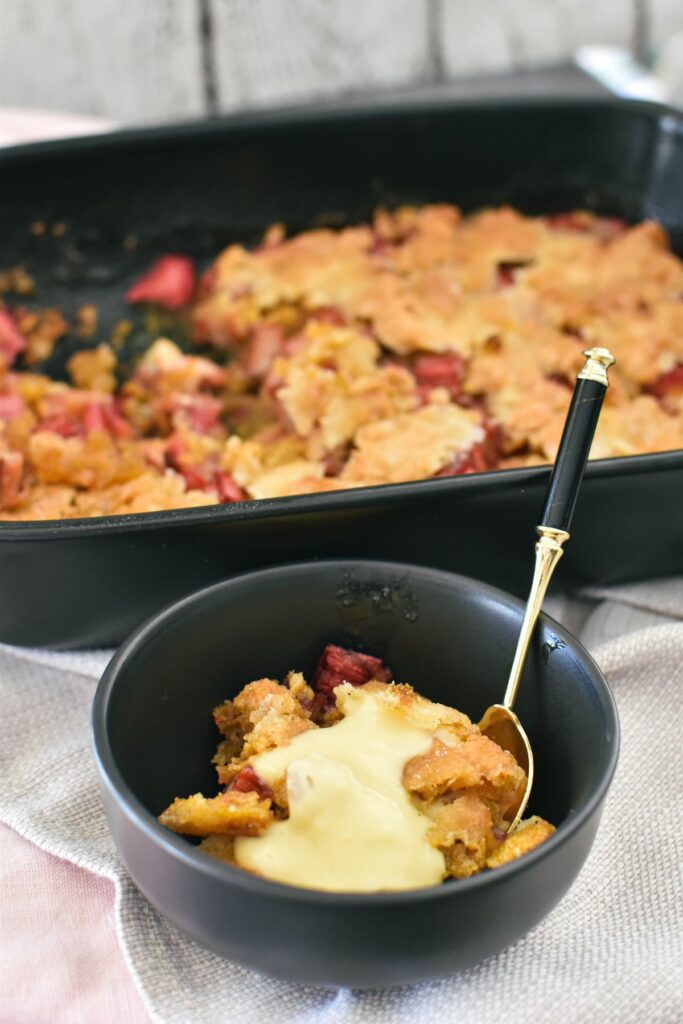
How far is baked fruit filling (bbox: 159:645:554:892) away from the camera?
0.81 m

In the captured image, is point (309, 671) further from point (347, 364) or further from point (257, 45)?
point (257, 45)

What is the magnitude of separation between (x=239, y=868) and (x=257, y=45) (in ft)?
6.41

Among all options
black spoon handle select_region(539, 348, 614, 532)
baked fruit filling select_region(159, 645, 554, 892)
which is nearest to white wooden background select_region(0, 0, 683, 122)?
black spoon handle select_region(539, 348, 614, 532)

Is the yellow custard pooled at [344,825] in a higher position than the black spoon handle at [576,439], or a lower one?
lower

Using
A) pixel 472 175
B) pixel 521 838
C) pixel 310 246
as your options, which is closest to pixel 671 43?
pixel 472 175

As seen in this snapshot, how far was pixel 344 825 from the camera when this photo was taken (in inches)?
32.3

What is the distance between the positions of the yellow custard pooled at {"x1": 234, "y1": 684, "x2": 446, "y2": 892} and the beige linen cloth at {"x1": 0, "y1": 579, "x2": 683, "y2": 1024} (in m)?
0.06

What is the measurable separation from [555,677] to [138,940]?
0.40 metres

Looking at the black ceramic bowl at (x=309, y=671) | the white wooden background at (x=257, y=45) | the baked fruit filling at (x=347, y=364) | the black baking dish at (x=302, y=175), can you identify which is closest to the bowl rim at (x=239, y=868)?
the black ceramic bowl at (x=309, y=671)

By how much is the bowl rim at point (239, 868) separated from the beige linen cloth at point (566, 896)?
0.05 meters

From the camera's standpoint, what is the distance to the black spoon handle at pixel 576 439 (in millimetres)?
1001

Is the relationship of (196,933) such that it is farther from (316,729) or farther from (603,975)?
(603,975)

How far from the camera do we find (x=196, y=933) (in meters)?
0.81

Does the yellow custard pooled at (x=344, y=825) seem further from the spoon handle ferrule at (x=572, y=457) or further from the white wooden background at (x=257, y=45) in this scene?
the white wooden background at (x=257, y=45)
